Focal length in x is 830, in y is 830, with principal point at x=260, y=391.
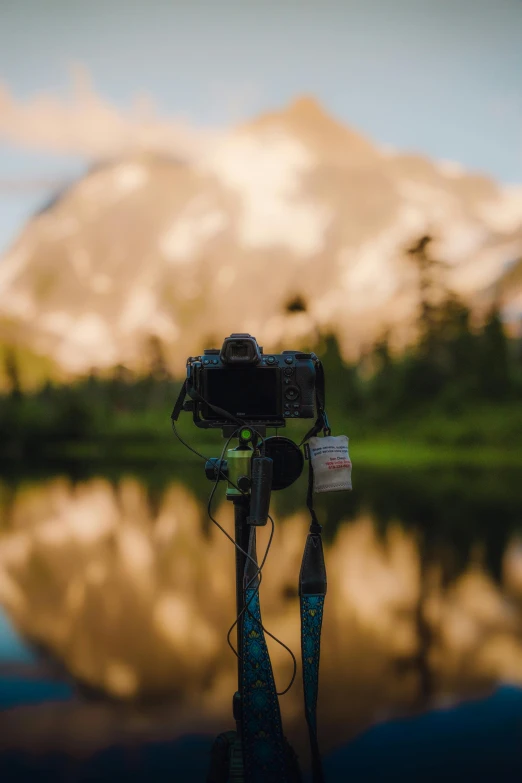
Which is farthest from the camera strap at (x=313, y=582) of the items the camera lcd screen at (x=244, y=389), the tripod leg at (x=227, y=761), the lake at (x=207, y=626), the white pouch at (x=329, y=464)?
the lake at (x=207, y=626)

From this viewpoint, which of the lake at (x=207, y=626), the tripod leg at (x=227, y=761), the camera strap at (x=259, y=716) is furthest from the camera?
the lake at (x=207, y=626)

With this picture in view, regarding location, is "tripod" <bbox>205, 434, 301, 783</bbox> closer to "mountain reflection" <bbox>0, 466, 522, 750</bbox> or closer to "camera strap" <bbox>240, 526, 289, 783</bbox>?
"camera strap" <bbox>240, 526, 289, 783</bbox>

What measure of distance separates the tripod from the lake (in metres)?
0.39

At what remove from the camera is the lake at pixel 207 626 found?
3.54 meters

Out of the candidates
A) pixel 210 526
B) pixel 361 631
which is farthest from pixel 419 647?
pixel 210 526

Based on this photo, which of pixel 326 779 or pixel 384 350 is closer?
pixel 326 779

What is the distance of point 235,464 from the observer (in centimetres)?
258

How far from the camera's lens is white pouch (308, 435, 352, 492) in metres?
2.55

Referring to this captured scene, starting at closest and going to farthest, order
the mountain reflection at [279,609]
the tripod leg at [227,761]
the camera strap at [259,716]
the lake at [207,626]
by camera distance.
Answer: the camera strap at [259,716] < the tripod leg at [227,761] < the lake at [207,626] < the mountain reflection at [279,609]

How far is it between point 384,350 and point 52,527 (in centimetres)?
2721

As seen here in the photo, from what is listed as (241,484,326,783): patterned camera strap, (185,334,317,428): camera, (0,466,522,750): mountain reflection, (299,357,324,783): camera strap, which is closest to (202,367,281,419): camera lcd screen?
(185,334,317,428): camera

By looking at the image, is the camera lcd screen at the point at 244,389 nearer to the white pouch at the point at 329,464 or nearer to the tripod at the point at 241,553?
the tripod at the point at 241,553

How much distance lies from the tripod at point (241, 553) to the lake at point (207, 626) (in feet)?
1.28

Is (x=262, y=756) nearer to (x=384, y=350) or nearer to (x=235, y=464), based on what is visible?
(x=235, y=464)
